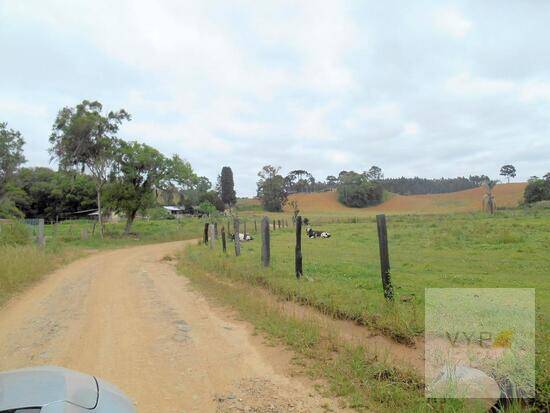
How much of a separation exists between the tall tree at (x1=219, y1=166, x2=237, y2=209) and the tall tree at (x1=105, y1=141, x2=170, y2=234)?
176ft

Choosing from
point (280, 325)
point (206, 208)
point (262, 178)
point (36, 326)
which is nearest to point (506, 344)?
point (280, 325)

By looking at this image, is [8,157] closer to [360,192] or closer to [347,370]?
[347,370]

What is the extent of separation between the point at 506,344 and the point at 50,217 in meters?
67.1

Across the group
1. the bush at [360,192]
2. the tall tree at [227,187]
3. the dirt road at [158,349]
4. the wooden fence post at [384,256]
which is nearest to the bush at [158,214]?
the tall tree at [227,187]

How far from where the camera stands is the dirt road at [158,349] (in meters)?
4.18

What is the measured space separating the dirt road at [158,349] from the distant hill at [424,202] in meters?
76.9

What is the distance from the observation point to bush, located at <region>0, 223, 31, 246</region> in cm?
1852

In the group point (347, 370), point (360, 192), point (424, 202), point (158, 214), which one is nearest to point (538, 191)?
point (424, 202)

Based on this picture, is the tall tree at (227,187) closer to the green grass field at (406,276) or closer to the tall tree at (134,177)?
the tall tree at (134,177)

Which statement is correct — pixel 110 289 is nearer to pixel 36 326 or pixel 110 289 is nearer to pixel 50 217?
pixel 36 326

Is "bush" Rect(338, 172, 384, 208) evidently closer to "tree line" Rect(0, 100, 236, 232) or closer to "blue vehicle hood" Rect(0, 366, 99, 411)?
"tree line" Rect(0, 100, 236, 232)

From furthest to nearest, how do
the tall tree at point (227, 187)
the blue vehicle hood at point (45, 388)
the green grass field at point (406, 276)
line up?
1. the tall tree at point (227, 187)
2. the green grass field at point (406, 276)
3. the blue vehicle hood at point (45, 388)

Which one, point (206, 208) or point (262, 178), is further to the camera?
point (262, 178)

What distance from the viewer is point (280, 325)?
6.44 metres
